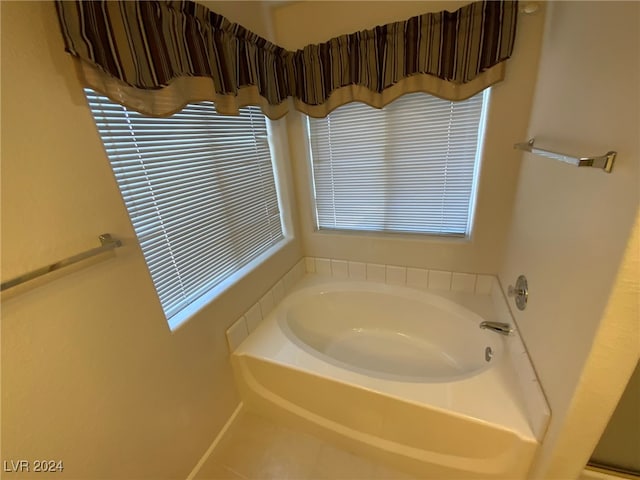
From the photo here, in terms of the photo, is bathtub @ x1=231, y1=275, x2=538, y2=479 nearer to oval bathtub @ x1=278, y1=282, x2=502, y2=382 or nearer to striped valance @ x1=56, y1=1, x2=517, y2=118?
oval bathtub @ x1=278, y1=282, x2=502, y2=382

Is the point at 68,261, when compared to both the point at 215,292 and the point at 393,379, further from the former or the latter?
the point at 393,379

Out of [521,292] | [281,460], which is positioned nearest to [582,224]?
[521,292]

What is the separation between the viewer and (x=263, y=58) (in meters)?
1.37

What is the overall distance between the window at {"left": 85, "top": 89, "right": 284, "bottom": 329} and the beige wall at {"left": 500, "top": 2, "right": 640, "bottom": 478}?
1.39m

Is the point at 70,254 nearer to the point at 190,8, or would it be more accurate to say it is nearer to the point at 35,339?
the point at 35,339

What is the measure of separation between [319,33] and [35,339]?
5.92 ft

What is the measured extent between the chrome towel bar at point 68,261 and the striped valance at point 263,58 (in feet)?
1.42

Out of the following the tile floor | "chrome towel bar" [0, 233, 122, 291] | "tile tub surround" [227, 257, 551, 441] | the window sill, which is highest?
"chrome towel bar" [0, 233, 122, 291]

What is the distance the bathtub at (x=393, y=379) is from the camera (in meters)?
1.08

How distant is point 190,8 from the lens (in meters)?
0.98

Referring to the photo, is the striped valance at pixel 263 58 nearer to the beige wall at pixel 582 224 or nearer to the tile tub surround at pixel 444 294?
the beige wall at pixel 582 224

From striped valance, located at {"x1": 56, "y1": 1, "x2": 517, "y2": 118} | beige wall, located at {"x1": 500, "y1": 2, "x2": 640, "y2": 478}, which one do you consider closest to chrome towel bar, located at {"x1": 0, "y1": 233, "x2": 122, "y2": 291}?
striped valance, located at {"x1": 56, "y1": 1, "x2": 517, "y2": 118}

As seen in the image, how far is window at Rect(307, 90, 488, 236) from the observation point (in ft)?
4.98

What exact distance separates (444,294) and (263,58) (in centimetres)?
176
